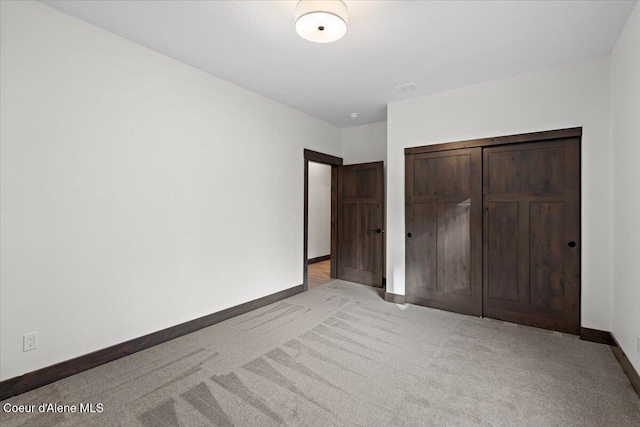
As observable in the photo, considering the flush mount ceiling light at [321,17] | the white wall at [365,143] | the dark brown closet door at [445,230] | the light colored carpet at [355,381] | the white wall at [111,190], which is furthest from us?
the white wall at [365,143]

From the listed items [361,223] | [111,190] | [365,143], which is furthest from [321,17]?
[361,223]

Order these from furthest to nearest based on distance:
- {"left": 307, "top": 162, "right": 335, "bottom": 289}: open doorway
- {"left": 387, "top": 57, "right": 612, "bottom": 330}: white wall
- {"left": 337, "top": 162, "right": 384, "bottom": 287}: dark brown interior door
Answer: {"left": 307, "top": 162, "right": 335, "bottom": 289}: open doorway, {"left": 337, "top": 162, "right": 384, "bottom": 287}: dark brown interior door, {"left": 387, "top": 57, "right": 612, "bottom": 330}: white wall

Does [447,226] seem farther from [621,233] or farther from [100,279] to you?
[100,279]

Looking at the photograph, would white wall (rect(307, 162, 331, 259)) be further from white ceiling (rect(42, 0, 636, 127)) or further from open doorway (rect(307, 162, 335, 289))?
white ceiling (rect(42, 0, 636, 127))

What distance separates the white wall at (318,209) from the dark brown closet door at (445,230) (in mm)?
3447

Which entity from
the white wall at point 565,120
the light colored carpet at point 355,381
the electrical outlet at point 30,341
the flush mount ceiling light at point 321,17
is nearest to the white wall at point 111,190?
the electrical outlet at point 30,341

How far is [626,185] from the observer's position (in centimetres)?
247

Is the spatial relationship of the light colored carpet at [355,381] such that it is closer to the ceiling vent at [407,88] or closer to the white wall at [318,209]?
the ceiling vent at [407,88]

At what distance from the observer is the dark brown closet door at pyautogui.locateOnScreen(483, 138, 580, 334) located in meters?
3.11

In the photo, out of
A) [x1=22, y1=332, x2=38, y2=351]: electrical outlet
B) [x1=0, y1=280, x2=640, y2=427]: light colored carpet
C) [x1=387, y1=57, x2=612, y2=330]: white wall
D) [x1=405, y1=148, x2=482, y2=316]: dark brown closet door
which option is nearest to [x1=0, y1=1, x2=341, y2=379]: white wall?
[x1=22, y1=332, x2=38, y2=351]: electrical outlet

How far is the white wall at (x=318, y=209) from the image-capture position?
24.0 feet

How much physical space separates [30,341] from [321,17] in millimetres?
3113

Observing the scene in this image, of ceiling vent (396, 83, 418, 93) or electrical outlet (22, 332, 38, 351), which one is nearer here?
electrical outlet (22, 332, 38, 351)

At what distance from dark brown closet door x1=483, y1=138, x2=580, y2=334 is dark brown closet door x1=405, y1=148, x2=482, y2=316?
140 millimetres
